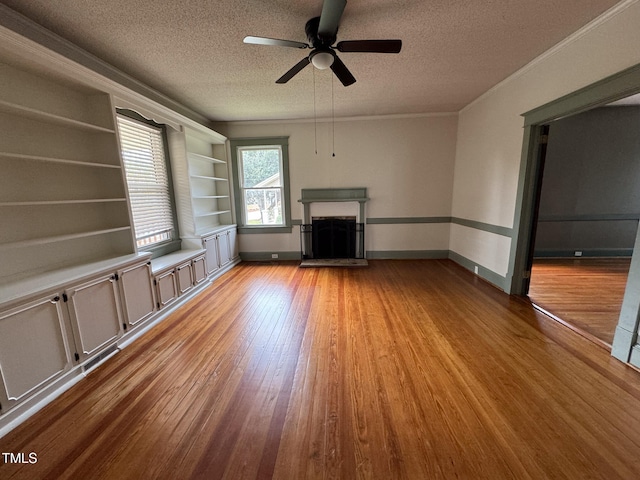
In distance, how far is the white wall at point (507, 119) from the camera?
2.04 m

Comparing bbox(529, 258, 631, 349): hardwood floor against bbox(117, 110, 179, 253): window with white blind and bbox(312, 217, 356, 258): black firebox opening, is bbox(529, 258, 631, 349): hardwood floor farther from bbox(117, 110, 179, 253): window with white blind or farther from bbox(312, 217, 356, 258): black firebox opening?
bbox(117, 110, 179, 253): window with white blind

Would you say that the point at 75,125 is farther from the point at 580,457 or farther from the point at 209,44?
the point at 580,457

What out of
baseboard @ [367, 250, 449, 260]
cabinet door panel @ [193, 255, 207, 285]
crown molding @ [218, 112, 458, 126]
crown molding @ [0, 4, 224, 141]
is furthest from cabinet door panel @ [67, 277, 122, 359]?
baseboard @ [367, 250, 449, 260]

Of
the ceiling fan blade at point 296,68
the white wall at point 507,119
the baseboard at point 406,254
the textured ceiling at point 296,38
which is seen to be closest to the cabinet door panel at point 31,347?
the textured ceiling at point 296,38

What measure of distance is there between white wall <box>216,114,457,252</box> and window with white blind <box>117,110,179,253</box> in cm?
182

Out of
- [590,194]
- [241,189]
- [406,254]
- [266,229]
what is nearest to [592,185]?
[590,194]

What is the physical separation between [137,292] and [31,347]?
0.91 meters

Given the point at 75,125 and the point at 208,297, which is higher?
the point at 75,125

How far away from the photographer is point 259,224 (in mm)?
5387

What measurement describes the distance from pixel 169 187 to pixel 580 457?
4769 millimetres

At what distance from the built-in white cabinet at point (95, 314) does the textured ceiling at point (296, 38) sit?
7.01 ft

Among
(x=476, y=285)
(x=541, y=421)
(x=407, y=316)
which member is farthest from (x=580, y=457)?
(x=476, y=285)

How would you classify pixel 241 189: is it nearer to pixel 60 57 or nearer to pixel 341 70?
pixel 60 57

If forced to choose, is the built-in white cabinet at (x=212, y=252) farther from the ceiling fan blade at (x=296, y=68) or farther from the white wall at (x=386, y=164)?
the ceiling fan blade at (x=296, y=68)
